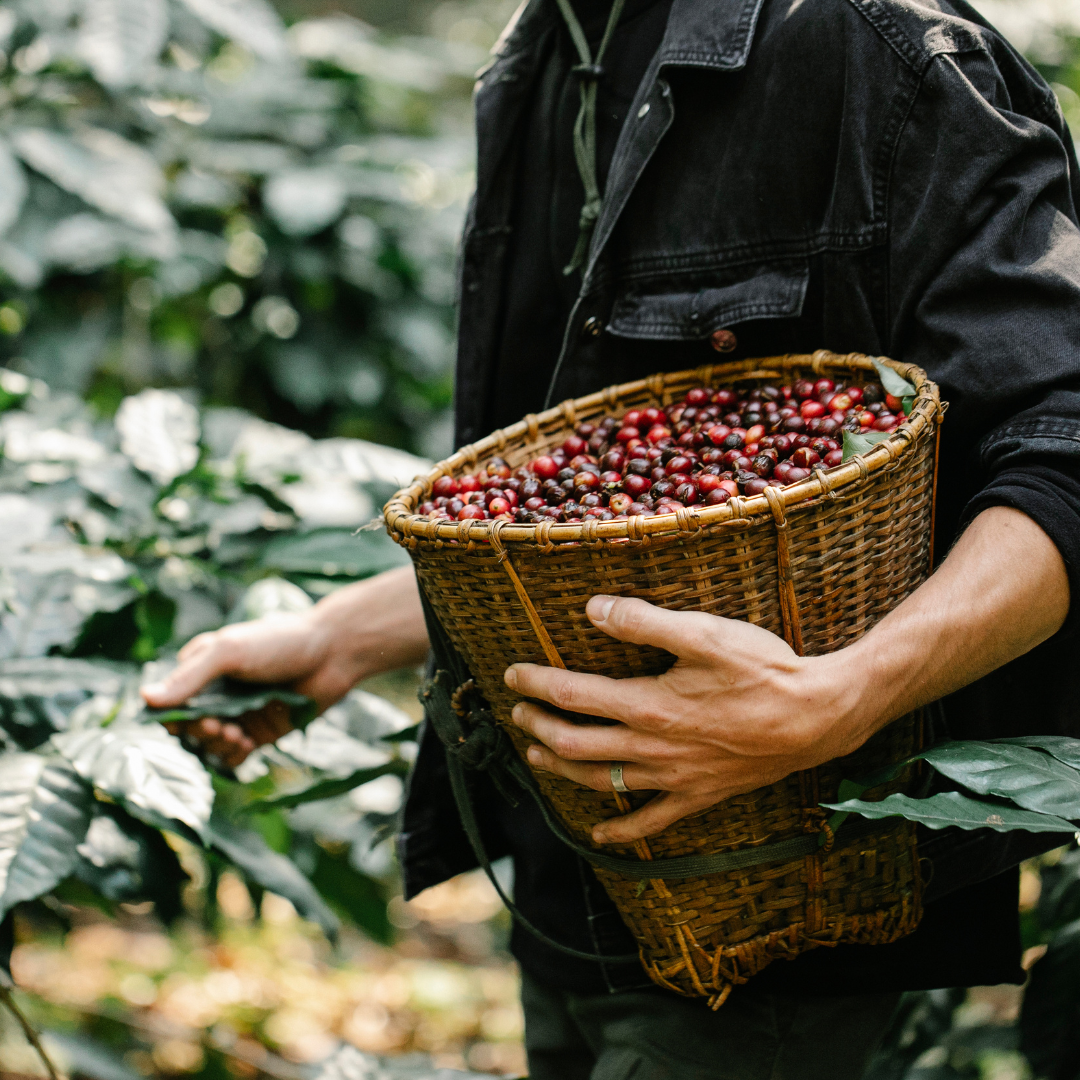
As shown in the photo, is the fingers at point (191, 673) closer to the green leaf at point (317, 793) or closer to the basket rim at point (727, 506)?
the green leaf at point (317, 793)

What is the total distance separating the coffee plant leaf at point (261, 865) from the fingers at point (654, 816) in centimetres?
55

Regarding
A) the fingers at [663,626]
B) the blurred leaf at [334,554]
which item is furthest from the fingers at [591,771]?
the blurred leaf at [334,554]

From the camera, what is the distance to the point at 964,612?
826 millimetres

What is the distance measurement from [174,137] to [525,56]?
64.2 inches

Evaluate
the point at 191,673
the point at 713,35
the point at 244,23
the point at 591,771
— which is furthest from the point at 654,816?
the point at 244,23

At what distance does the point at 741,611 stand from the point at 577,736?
0.18m

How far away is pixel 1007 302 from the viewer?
886 millimetres

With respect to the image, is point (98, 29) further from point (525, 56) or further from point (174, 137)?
point (525, 56)

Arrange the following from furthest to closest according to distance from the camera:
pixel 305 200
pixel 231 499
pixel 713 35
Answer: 1. pixel 305 200
2. pixel 231 499
3. pixel 713 35

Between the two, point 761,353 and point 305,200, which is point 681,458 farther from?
point 305,200

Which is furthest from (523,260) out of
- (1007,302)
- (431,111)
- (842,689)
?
(431,111)

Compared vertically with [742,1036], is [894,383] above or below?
above

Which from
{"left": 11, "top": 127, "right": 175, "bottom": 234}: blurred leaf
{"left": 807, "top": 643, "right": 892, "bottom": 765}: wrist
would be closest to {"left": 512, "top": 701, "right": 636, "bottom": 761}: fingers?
{"left": 807, "top": 643, "right": 892, "bottom": 765}: wrist

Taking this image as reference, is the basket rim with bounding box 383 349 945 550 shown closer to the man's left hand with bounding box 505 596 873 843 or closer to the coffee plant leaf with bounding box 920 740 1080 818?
the man's left hand with bounding box 505 596 873 843
